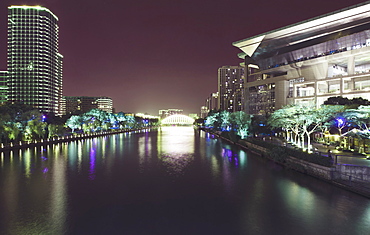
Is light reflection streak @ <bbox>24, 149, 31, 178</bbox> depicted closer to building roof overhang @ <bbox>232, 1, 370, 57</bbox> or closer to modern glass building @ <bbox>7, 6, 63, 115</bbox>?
building roof overhang @ <bbox>232, 1, 370, 57</bbox>

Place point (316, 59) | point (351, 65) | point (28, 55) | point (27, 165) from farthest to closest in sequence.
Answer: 1. point (28, 55)
2. point (316, 59)
3. point (351, 65)
4. point (27, 165)

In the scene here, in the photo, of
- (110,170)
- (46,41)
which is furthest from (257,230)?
(46,41)

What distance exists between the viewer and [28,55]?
450ft

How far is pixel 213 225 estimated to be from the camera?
12.3 metres

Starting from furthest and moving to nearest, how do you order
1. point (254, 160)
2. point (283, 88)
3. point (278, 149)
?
1. point (283, 88)
2. point (254, 160)
3. point (278, 149)

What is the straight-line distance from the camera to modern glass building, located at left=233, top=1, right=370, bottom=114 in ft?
182

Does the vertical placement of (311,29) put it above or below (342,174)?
above

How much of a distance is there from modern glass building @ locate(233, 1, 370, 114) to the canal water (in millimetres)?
35103

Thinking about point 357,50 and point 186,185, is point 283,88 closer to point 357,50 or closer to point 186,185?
point 357,50

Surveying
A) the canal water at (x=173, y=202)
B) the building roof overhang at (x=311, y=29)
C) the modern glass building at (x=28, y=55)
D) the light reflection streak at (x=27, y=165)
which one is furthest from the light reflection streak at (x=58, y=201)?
the modern glass building at (x=28, y=55)

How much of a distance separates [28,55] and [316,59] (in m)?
145

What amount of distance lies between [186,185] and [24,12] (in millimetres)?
161861

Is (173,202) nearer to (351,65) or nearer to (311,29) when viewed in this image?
(351,65)

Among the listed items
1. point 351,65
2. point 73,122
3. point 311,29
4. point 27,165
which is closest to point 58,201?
point 27,165
